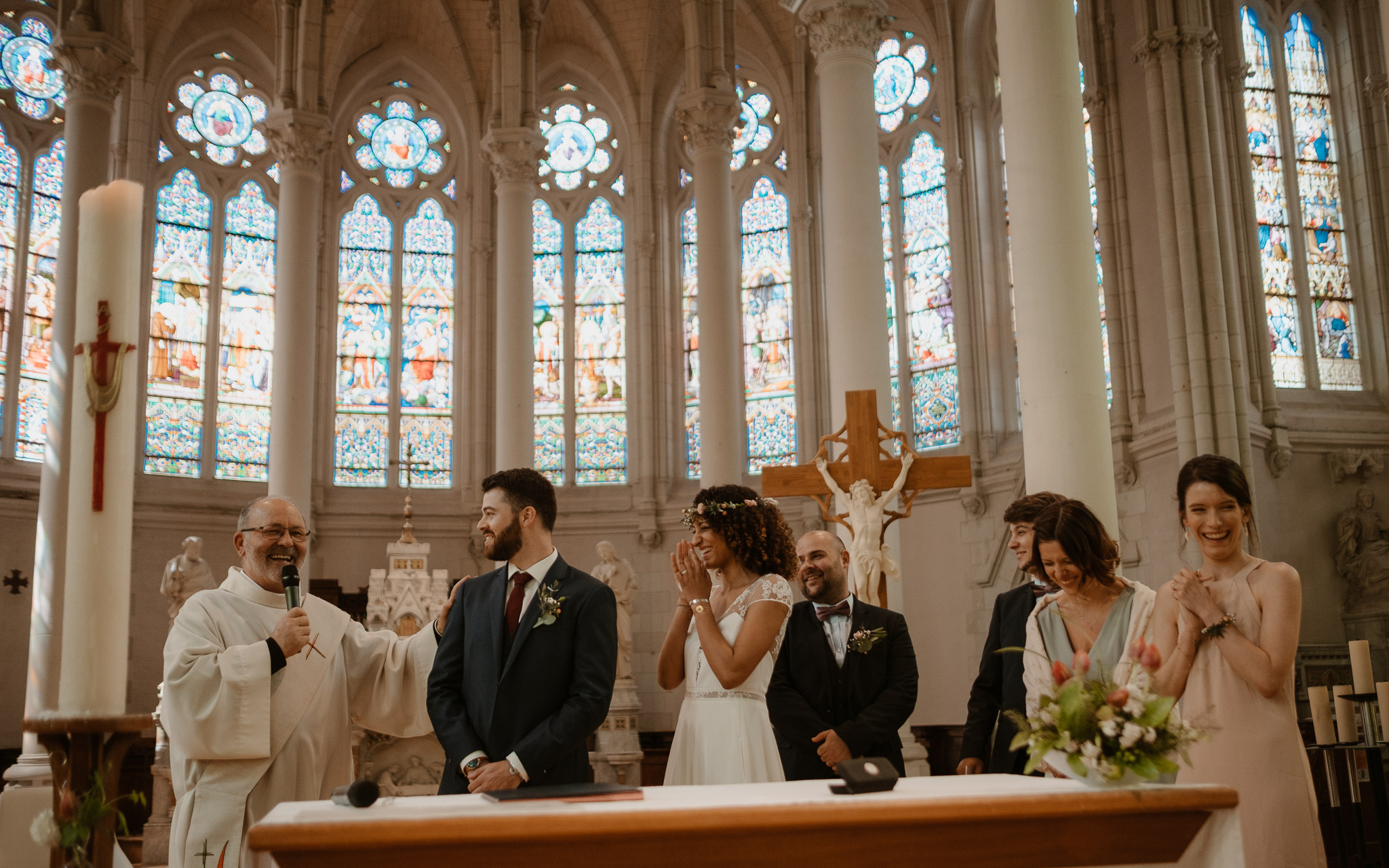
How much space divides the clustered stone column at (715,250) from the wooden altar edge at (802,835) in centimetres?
1065

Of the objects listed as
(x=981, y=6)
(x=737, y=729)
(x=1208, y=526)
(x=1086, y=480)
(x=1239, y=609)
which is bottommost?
(x=737, y=729)

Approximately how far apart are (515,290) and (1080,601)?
11.3 metres

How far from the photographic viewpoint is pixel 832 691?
4238mm

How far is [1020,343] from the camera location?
6.48 m

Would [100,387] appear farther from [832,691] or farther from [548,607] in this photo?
[832,691]

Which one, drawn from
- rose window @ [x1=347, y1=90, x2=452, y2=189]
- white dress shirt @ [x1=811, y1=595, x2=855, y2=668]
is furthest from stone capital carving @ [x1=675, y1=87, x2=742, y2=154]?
white dress shirt @ [x1=811, y1=595, x2=855, y2=668]

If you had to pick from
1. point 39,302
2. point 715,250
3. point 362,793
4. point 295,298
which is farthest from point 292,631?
point 39,302

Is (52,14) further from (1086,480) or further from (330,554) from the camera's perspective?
(1086,480)

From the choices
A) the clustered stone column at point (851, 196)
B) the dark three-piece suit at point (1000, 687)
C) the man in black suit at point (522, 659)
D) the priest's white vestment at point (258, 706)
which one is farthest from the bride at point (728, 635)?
the clustered stone column at point (851, 196)

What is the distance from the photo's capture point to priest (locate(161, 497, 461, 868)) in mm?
3514

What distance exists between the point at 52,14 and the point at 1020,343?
14192 mm

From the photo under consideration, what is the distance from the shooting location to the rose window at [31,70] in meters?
15.4

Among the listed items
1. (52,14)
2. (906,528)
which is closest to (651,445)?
(906,528)

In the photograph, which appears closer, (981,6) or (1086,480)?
(1086,480)
